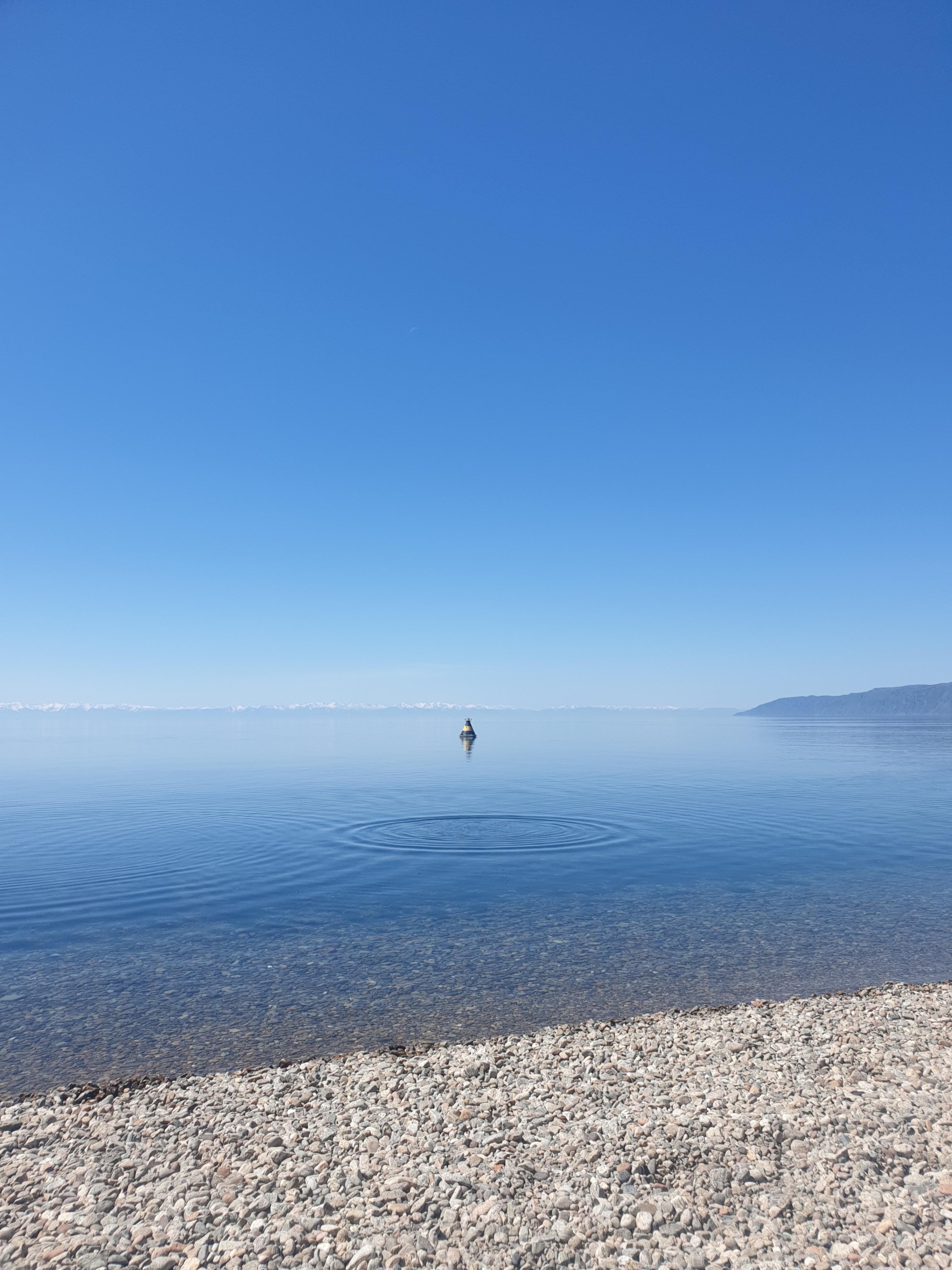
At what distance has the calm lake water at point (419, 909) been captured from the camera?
1334 cm

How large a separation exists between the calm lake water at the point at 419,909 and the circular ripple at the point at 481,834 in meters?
0.19

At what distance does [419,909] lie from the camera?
20.8 meters

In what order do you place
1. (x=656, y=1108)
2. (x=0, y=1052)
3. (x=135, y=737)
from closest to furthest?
(x=656, y=1108) < (x=0, y=1052) < (x=135, y=737)

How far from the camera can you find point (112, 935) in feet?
59.5

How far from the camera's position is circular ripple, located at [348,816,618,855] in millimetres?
29594

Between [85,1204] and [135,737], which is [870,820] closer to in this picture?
[85,1204]

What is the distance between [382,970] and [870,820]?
31.0m

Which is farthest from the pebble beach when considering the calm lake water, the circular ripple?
Result: the circular ripple

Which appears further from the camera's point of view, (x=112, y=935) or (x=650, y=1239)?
(x=112, y=935)

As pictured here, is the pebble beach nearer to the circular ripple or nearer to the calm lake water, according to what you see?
the calm lake water

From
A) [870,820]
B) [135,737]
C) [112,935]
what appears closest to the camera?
[112,935]

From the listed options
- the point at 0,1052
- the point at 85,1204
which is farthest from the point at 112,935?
the point at 85,1204

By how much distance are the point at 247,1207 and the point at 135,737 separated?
489 feet

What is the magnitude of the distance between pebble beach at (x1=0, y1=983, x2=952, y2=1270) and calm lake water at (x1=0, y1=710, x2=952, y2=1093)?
93.4 inches
